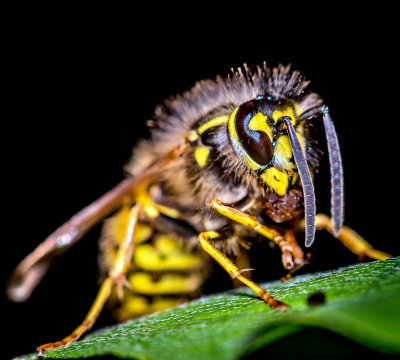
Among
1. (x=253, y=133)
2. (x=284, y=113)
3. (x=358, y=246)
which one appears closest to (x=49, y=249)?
(x=253, y=133)

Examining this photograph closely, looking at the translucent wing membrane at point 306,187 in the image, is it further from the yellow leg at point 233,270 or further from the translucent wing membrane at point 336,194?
the yellow leg at point 233,270

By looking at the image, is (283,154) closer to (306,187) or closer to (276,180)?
(276,180)

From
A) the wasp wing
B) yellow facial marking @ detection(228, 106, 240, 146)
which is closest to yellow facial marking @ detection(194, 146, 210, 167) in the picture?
yellow facial marking @ detection(228, 106, 240, 146)

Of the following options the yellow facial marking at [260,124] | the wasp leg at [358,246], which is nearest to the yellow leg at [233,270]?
the yellow facial marking at [260,124]

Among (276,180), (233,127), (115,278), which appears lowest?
(115,278)

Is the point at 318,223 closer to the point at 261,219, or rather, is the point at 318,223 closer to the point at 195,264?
the point at 261,219

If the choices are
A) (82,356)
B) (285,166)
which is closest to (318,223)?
(285,166)

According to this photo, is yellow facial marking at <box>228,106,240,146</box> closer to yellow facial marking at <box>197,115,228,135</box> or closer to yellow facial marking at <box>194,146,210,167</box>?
yellow facial marking at <box>197,115,228,135</box>
